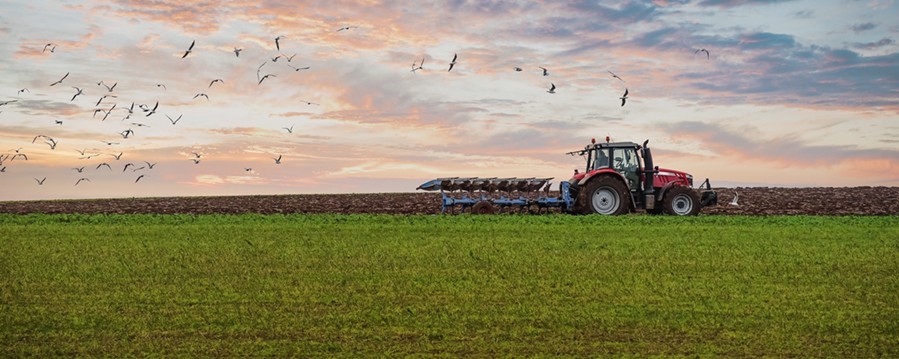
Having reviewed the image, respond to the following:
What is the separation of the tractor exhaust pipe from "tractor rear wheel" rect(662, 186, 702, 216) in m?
0.47

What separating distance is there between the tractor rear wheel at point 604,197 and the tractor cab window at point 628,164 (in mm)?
640

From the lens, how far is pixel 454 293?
12.2m

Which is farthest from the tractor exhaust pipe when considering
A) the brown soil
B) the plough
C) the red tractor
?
the brown soil

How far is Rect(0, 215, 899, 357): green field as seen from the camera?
940 centimetres

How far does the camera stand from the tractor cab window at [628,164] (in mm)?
27156

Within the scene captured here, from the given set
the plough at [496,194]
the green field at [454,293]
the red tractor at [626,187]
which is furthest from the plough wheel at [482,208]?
the green field at [454,293]

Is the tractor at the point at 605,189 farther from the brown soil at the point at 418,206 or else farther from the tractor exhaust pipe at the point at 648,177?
the brown soil at the point at 418,206

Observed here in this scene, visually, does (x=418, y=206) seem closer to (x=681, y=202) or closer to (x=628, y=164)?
(x=628, y=164)

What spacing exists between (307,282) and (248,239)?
756 centimetres

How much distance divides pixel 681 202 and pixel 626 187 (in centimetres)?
216

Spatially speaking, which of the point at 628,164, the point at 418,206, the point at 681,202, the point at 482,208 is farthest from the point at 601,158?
the point at 418,206

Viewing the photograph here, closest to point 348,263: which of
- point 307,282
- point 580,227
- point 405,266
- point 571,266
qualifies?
point 405,266

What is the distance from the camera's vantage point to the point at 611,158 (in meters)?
27.1

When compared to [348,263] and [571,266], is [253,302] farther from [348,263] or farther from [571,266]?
[571,266]
